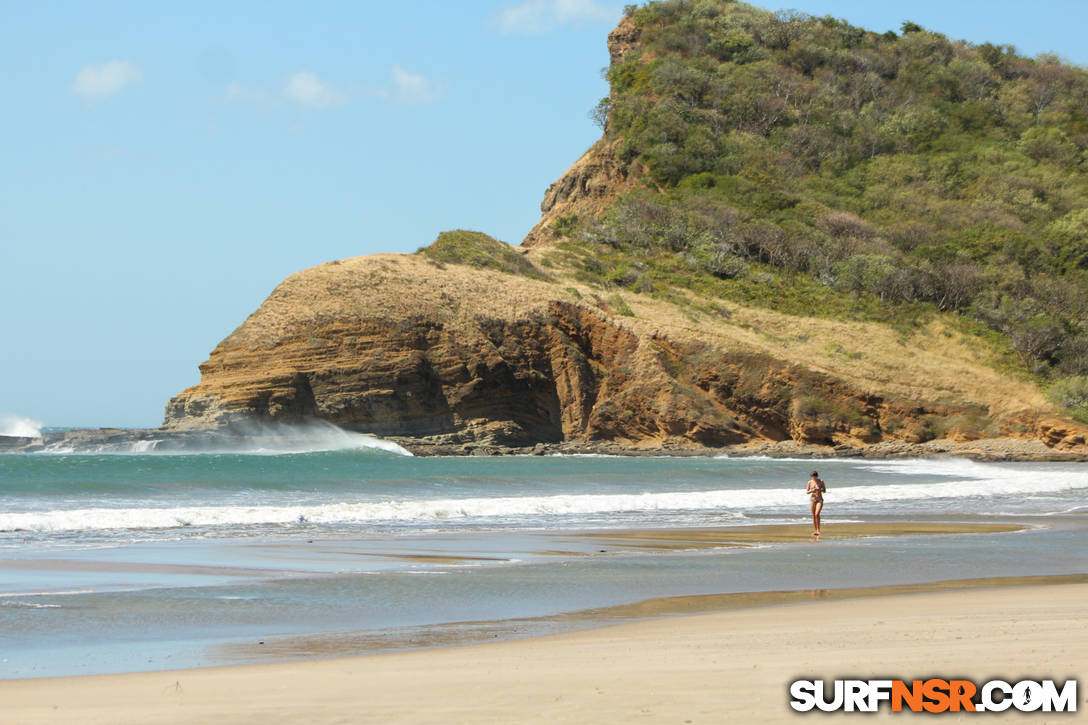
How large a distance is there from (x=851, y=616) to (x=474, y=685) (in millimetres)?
4524

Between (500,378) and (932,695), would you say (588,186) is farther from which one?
(932,695)

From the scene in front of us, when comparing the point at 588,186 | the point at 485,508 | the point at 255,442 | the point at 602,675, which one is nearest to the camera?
the point at 602,675

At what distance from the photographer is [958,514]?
2436 centimetres

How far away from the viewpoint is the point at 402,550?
1628cm

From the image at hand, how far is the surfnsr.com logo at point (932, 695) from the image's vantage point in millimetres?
6246

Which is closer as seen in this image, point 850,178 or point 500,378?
point 500,378

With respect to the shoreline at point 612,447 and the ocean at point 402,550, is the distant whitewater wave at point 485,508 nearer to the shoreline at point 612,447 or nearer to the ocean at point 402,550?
the ocean at point 402,550

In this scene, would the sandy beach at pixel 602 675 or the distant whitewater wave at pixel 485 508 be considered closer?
the sandy beach at pixel 602 675

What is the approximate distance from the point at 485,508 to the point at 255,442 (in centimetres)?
2577

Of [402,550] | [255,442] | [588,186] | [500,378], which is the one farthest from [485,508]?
[588,186]

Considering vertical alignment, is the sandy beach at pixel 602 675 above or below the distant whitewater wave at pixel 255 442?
below

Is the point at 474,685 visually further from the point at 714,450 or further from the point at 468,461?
the point at 714,450

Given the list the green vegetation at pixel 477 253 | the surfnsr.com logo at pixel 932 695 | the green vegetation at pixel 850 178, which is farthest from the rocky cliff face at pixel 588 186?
the surfnsr.com logo at pixel 932 695

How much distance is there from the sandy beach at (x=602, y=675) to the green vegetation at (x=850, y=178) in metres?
46.9
